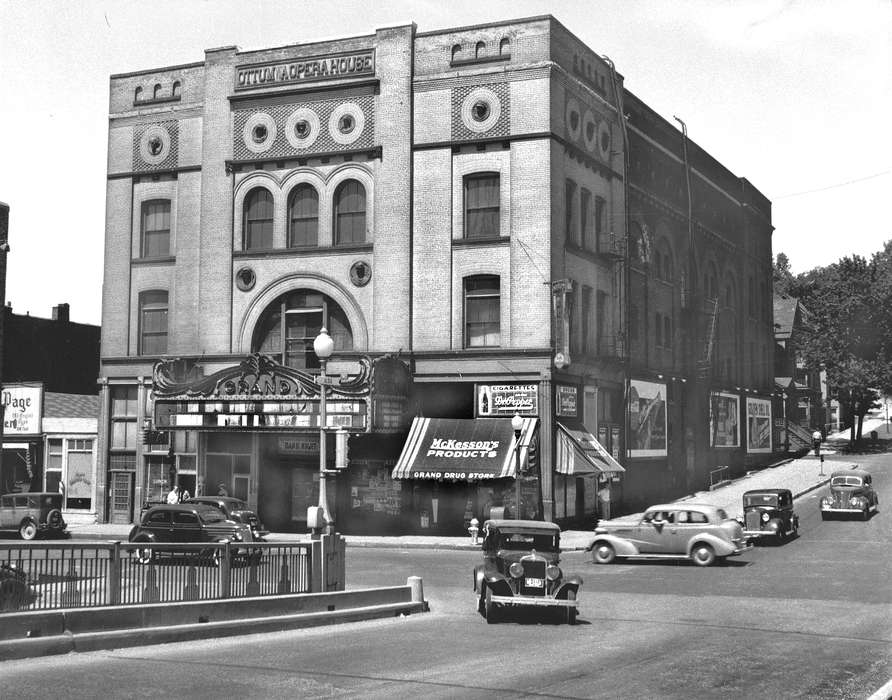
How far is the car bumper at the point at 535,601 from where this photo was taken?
2184 centimetres

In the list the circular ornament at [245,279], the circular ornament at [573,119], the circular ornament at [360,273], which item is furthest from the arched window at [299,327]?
the circular ornament at [573,119]

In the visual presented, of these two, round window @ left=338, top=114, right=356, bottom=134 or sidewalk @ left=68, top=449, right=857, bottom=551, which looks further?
round window @ left=338, top=114, right=356, bottom=134

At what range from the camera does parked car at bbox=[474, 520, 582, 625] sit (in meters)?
22.0

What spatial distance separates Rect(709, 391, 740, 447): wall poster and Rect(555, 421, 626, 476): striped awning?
1950cm

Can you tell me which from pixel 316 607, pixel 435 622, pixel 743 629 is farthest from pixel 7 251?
pixel 743 629

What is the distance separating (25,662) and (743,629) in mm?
12316

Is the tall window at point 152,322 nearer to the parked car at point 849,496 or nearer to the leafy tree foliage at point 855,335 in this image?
the parked car at point 849,496

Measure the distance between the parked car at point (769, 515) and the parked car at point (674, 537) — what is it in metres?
5.26

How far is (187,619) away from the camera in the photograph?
64.8 feet

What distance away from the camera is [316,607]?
2231 cm

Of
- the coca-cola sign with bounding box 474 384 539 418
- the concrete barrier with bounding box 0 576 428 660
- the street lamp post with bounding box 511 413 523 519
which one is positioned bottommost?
the concrete barrier with bounding box 0 576 428 660

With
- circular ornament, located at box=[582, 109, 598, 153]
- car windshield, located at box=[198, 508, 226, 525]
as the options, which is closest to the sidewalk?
car windshield, located at box=[198, 508, 226, 525]

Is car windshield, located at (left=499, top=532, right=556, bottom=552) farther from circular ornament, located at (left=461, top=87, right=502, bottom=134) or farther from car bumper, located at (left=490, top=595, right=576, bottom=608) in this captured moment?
circular ornament, located at (left=461, top=87, right=502, bottom=134)

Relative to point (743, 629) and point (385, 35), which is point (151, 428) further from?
point (743, 629)
